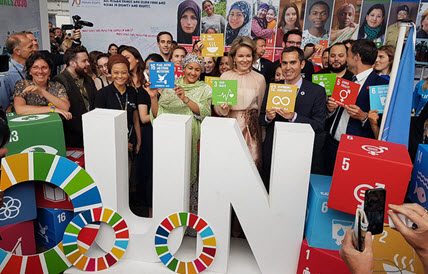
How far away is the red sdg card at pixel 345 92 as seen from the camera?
2.40 metres

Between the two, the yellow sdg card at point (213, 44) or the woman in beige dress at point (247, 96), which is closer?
the woman in beige dress at point (247, 96)

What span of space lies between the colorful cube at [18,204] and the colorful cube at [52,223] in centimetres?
11

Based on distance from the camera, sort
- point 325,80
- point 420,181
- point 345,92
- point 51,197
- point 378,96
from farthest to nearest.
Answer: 1. point 325,80
2. point 345,92
3. point 378,96
4. point 51,197
5. point 420,181

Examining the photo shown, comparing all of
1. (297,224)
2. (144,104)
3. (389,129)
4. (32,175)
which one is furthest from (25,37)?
(389,129)

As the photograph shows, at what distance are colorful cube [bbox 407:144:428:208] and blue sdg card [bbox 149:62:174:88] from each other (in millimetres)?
1548

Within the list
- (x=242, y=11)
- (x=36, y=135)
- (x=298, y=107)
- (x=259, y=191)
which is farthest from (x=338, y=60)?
(x=36, y=135)

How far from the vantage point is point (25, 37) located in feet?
10.2

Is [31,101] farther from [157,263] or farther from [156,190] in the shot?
[157,263]

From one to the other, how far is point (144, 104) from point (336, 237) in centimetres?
192

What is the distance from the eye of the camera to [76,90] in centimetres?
301

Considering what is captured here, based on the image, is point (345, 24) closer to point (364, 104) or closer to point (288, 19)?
point (288, 19)

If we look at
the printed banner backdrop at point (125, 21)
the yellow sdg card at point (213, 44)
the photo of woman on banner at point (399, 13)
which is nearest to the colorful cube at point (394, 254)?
the yellow sdg card at point (213, 44)

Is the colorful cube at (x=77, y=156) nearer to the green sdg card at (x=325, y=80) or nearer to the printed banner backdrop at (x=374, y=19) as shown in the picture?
the green sdg card at (x=325, y=80)

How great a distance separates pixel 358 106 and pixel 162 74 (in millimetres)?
1481
